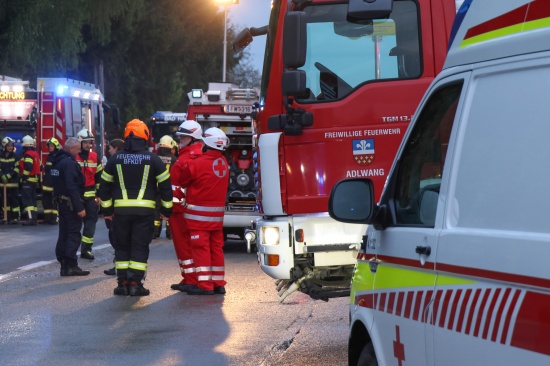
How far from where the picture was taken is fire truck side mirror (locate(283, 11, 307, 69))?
8.43 meters

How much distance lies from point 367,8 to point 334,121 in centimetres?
96

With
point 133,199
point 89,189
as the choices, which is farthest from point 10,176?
point 133,199

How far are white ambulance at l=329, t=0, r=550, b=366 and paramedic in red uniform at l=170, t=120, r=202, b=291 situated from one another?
26.5 feet

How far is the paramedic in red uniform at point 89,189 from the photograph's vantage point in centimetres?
1630

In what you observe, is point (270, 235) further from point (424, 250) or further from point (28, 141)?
point (28, 141)

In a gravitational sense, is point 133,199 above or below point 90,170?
below

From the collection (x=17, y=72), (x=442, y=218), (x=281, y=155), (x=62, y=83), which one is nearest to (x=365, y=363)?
(x=442, y=218)

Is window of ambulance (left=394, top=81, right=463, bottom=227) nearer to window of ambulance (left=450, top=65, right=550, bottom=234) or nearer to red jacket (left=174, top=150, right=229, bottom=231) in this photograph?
window of ambulance (left=450, top=65, right=550, bottom=234)

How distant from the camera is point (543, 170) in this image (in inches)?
128

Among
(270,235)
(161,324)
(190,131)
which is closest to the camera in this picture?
(270,235)

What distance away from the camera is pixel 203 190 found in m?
12.7

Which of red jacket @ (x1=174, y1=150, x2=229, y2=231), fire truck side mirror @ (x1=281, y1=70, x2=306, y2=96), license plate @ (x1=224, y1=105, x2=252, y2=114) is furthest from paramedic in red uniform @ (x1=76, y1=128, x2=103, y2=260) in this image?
fire truck side mirror @ (x1=281, y1=70, x2=306, y2=96)

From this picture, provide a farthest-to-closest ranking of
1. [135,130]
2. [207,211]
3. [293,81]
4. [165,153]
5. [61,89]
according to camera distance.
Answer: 1. [61,89]
2. [165,153]
3. [207,211]
4. [135,130]
5. [293,81]

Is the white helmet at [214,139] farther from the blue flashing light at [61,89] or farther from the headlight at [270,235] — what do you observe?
the blue flashing light at [61,89]
